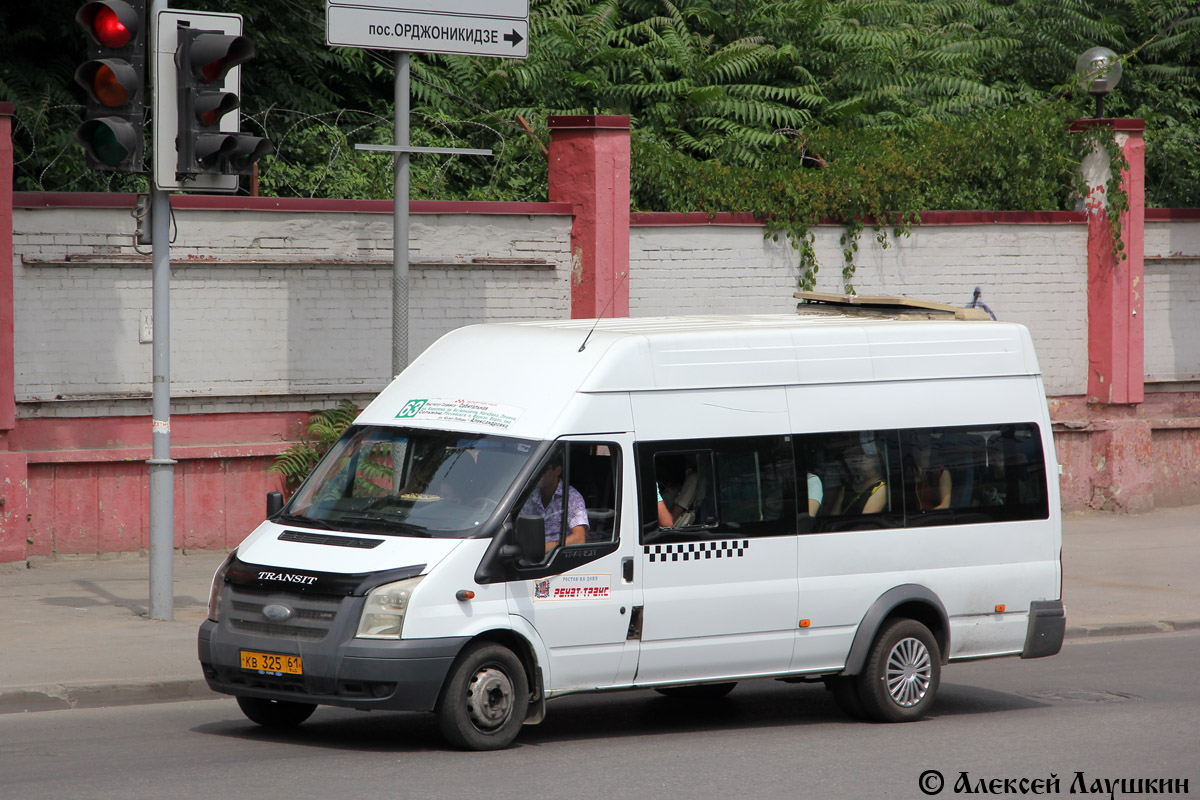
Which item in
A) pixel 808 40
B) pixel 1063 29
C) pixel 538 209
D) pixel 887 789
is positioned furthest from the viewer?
pixel 1063 29

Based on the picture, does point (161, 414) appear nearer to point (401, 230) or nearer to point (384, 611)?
point (401, 230)

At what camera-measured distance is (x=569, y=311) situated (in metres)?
16.4

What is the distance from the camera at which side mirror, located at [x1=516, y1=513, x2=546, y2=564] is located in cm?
811

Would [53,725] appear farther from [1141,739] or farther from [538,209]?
[538,209]

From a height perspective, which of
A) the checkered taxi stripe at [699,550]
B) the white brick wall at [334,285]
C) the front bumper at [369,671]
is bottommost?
the front bumper at [369,671]

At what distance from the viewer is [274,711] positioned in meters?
8.81

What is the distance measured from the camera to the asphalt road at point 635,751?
24.7 feet

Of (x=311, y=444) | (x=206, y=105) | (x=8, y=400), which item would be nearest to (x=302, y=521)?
(x=206, y=105)

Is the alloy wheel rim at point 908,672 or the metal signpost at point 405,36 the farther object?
the metal signpost at point 405,36

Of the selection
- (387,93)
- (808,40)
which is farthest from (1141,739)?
(387,93)

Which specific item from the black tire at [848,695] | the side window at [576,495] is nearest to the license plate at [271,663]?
the side window at [576,495]

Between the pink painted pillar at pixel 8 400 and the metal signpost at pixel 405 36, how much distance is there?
10.5 feet

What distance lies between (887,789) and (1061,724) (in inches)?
90.7

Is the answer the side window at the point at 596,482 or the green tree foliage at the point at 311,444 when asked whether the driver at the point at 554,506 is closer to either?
the side window at the point at 596,482
